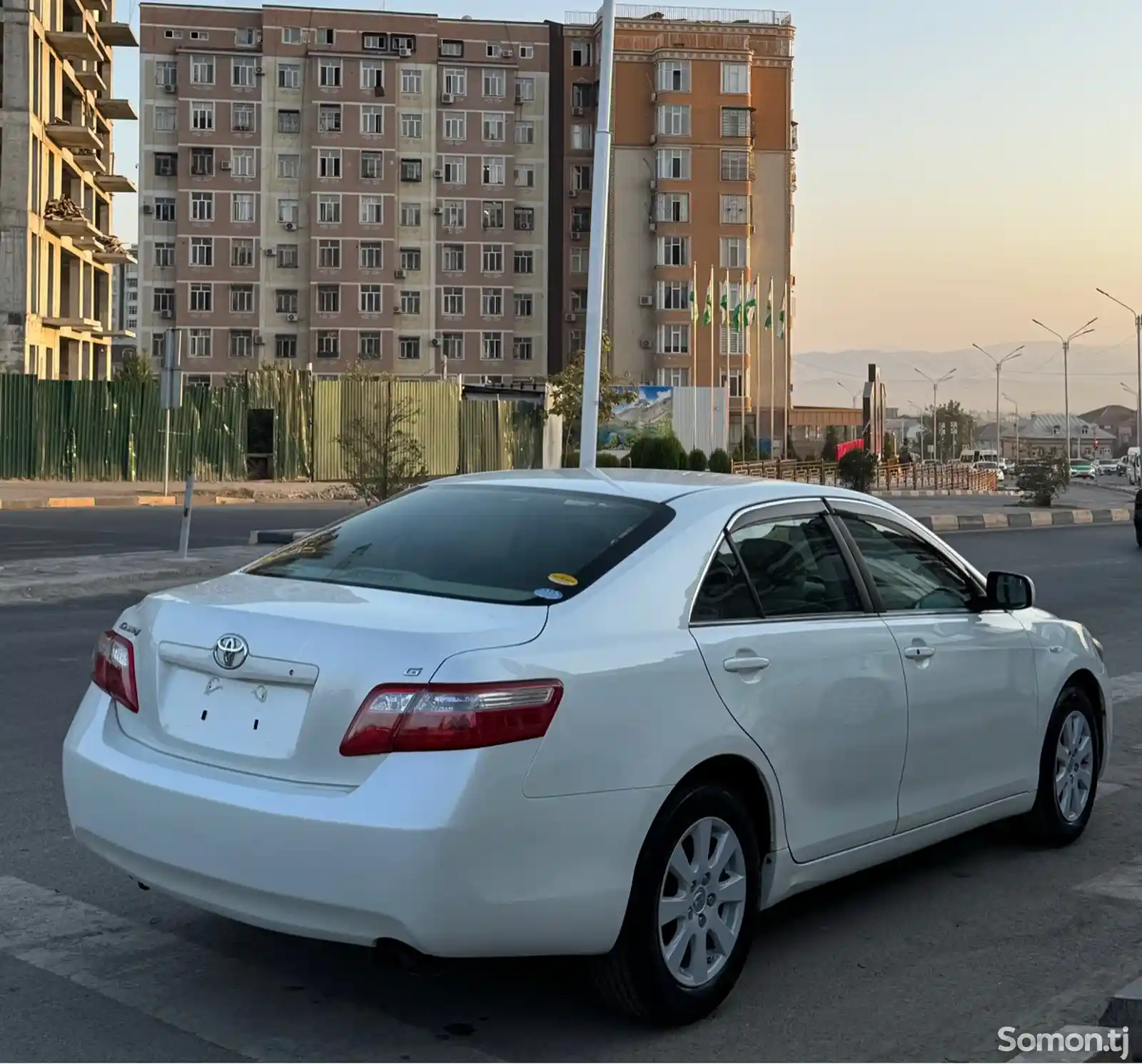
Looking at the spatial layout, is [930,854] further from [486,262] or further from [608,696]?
[486,262]

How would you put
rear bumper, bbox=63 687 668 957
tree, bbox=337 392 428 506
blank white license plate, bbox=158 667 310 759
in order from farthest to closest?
tree, bbox=337 392 428 506
blank white license plate, bbox=158 667 310 759
rear bumper, bbox=63 687 668 957

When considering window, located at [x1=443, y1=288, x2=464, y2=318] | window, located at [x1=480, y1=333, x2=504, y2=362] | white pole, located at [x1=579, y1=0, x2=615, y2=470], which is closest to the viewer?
white pole, located at [x1=579, y1=0, x2=615, y2=470]

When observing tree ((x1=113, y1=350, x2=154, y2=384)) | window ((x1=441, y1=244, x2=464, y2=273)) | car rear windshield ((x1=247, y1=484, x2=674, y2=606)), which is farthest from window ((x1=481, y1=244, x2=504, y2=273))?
car rear windshield ((x1=247, y1=484, x2=674, y2=606))

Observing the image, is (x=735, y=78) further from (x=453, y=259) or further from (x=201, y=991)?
(x=201, y=991)

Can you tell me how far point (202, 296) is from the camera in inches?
2963

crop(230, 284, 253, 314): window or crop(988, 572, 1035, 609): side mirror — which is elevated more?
crop(230, 284, 253, 314): window

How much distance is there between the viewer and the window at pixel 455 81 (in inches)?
3027

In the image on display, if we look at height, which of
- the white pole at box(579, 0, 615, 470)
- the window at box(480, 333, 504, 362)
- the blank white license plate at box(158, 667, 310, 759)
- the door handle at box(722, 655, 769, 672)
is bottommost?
the blank white license plate at box(158, 667, 310, 759)

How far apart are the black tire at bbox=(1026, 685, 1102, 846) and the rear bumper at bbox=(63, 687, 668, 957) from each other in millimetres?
2626

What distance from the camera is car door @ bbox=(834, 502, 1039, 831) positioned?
205 inches

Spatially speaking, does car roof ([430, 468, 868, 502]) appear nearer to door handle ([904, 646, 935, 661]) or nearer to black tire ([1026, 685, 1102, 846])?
door handle ([904, 646, 935, 661])

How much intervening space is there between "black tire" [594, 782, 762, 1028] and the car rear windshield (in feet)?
2.20

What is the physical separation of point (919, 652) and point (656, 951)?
1663 millimetres

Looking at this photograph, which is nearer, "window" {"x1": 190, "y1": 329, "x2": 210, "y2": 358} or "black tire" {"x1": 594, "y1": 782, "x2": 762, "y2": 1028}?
"black tire" {"x1": 594, "y1": 782, "x2": 762, "y2": 1028}
